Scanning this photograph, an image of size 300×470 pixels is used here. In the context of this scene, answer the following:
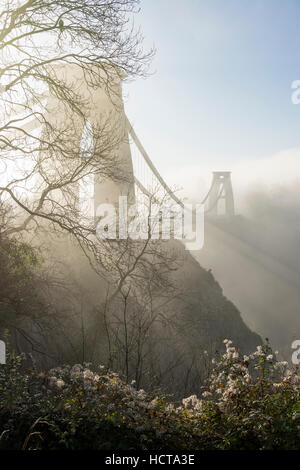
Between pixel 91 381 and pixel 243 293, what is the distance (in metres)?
68.7

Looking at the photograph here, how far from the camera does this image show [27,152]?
739cm

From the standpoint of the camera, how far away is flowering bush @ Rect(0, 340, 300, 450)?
361 cm

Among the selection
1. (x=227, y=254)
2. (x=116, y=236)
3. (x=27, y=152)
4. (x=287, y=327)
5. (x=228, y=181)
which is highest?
(x=228, y=181)

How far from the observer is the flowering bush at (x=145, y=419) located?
11.8 feet

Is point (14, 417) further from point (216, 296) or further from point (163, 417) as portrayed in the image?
point (216, 296)

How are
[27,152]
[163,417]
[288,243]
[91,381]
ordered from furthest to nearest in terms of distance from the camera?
[288,243]
[27,152]
[91,381]
[163,417]

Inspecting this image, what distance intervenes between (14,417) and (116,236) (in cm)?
624

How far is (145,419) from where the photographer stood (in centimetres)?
406

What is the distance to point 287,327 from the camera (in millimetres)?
63500
